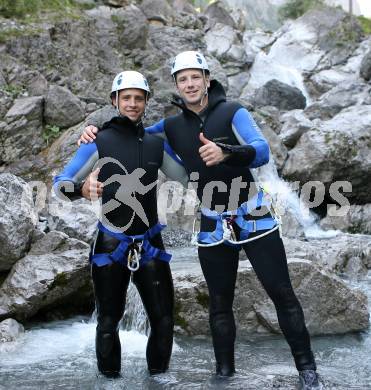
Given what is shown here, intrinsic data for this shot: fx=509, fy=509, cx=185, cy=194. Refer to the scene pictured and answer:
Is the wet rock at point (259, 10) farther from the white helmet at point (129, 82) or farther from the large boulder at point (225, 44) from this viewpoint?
the white helmet at point (129, 82)

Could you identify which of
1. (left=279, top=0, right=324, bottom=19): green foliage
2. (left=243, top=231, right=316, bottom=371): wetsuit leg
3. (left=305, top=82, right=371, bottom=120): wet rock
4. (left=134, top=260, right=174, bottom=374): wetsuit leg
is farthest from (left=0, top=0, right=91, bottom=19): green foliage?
(left=279, top=0, right=324, bottom=19): green foliage

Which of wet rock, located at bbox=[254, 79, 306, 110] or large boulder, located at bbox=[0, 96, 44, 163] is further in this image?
wet rock, located at bbox=[254, 79, 306, 110]

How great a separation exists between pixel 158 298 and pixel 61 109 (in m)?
13.4

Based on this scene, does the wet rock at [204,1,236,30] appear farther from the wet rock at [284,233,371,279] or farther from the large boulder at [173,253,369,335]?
the large boulder at [173,253,369,335]

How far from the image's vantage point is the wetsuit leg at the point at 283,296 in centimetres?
429

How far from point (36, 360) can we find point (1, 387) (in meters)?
1.02

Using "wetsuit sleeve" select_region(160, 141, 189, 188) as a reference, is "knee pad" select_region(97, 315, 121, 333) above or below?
below

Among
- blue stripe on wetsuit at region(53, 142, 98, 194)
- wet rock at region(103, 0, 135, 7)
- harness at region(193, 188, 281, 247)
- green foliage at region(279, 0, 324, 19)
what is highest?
green foliage at region(279, 0, 324, 19)

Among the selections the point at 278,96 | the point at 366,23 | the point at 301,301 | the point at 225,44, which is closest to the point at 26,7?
the point at 278,96

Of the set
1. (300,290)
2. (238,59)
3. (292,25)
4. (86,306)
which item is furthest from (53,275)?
(292,25)

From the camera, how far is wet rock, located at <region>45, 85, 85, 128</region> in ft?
55.6

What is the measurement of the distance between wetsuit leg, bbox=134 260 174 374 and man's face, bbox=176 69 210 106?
1543 millimetres

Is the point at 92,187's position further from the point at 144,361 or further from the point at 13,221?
the point at 13,221

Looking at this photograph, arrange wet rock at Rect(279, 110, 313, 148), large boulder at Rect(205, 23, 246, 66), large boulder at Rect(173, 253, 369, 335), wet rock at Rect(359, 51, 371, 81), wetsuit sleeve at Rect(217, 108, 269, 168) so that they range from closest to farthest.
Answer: wetsuit sleeve at Rect(217, 108, 269, 168), large boulder at Rect(173, 253, 369, 335), wet rock at Rect(279, 110, 313, 148), wet rock at Rect(359, 51, 371, 81), large boulder at Rect(205, 23, 246, 66)
